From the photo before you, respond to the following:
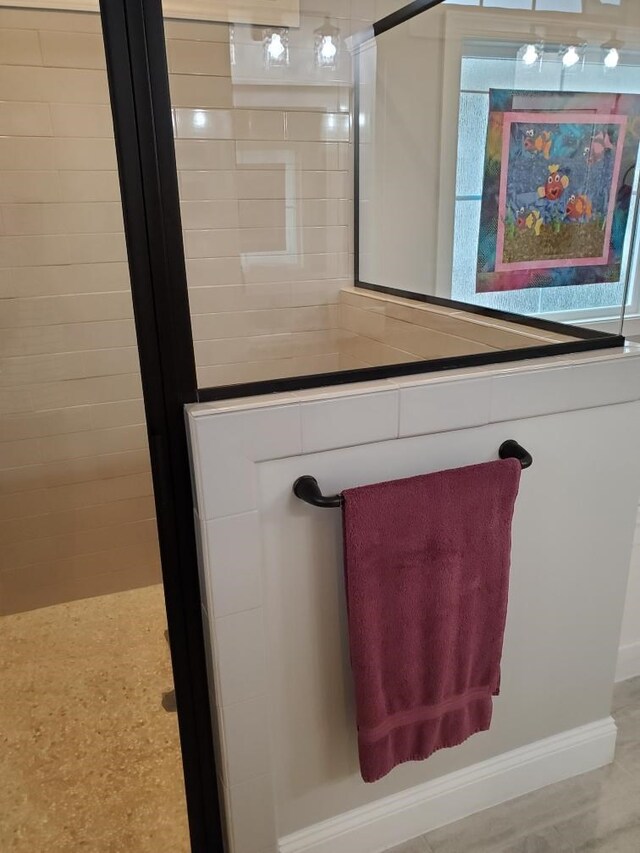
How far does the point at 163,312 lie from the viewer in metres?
1.02

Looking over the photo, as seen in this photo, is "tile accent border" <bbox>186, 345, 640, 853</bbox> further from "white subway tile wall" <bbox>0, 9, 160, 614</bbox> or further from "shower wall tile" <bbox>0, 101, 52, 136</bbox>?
"shower wall tile" <bbox>0, 101, 52, 136</bbox>

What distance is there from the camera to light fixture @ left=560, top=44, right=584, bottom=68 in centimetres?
179

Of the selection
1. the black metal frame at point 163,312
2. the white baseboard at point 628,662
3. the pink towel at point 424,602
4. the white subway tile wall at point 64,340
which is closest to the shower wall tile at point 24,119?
the white subway tile wall at point 64,340

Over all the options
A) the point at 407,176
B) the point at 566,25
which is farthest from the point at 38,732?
the point at 566,25

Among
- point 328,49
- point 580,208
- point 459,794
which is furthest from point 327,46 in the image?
point 459,794

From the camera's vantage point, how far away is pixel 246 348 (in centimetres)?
136

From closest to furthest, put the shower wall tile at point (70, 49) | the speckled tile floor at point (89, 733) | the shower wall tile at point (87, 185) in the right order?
the speckled tile floor at point (89, 733), the shower wall tile at point (70, 49), the shower wall tile at point (87, 185)

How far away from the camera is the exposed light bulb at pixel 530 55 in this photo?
177 cm

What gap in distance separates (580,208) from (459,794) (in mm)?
1368

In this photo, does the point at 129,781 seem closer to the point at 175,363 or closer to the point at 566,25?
the point at 175,363

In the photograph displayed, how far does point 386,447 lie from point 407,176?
1.06m

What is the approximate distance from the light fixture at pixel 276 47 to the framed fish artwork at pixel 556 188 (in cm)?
57

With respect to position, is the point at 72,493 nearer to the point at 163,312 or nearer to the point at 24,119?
the point at 24,119

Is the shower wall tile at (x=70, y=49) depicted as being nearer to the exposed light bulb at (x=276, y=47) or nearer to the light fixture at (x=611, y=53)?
the exposed light bulb at (x=276, y=47)
